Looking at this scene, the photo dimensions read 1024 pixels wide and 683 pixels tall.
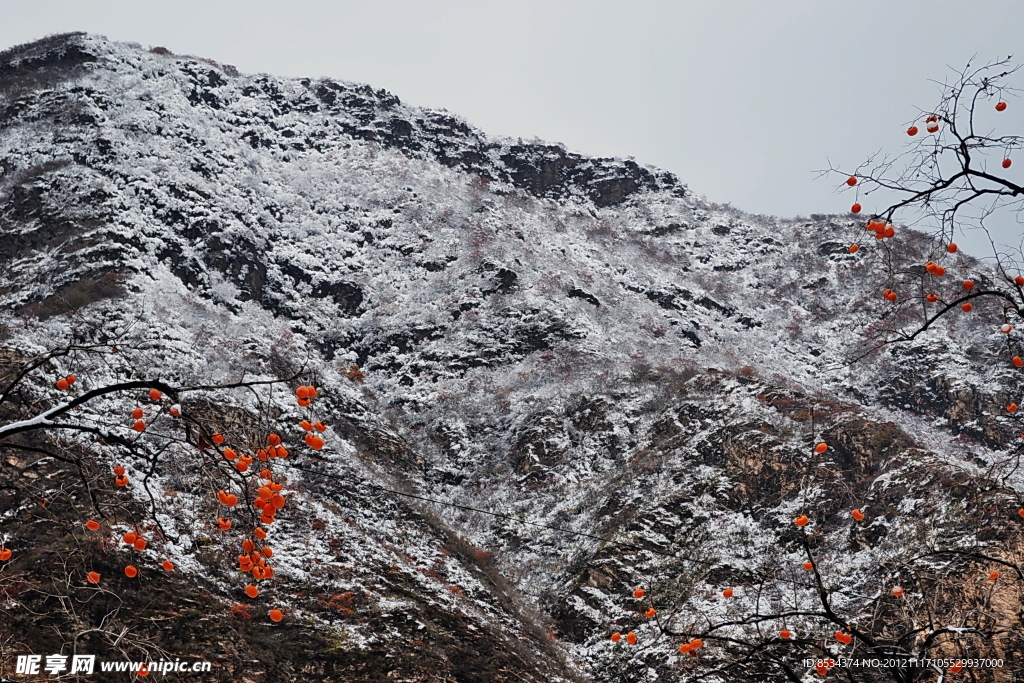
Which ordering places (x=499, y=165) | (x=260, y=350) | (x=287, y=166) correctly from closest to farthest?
(x=260, y=350), (x=287, y=166), (x=499, y=165)

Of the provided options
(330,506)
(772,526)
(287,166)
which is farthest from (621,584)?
(287,166)

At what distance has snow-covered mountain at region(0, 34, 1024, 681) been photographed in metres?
12.5

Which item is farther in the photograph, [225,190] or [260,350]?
[225,190]

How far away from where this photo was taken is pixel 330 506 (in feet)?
56.5

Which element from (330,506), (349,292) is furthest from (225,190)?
(330,506)

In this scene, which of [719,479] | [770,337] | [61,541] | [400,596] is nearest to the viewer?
[61,541]

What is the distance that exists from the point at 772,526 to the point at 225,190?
31.7 meters

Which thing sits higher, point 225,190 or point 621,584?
point 225,190

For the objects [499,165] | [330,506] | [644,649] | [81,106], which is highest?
[499,165]

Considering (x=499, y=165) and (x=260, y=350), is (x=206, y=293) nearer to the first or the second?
(x=260, y=350)

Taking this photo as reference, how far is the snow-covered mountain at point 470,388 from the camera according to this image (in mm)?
12492

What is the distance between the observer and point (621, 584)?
16.8 metres

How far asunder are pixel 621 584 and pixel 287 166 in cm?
3509

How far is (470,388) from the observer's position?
27453 mm
